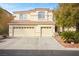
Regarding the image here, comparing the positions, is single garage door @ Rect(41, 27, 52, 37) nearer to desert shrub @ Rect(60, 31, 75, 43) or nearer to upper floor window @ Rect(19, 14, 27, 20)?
desert shrub @ Rect(60, 31, 75, 43)

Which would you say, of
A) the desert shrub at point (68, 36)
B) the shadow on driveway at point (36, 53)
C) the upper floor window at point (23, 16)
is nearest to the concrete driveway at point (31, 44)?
the shadow on driveway at point (36, 53)

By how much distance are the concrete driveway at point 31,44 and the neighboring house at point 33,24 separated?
→ 0.21 meters

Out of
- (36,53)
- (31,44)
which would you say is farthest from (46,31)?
(36,53)

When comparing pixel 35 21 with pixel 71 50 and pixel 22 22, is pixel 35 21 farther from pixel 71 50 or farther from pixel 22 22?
pixel 71 50

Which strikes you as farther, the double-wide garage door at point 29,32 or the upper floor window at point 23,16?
the double-wide garage door at point 29,32

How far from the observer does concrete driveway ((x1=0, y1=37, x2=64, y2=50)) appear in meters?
16.4

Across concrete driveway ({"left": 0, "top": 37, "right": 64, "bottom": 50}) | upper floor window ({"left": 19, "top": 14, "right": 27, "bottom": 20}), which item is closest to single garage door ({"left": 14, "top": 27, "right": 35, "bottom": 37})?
concrete driveway ({"left": 0, "top": 37, "right": 64, "bottom": 50})

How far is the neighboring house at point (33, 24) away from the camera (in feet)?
53.9

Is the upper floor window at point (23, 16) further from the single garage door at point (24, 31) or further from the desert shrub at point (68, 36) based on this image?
the desert shrub at point (68, 36)

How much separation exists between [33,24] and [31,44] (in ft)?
2.76

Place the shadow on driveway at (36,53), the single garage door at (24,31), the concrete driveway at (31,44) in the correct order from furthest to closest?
the single garage door at (24,31)
the concrete driveway at (31,44)
the shadow on driveway at (36,53)

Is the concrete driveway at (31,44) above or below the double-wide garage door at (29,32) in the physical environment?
below

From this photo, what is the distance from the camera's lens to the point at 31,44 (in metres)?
16.4

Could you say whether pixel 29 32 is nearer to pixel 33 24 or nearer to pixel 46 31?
pixel 33 24
